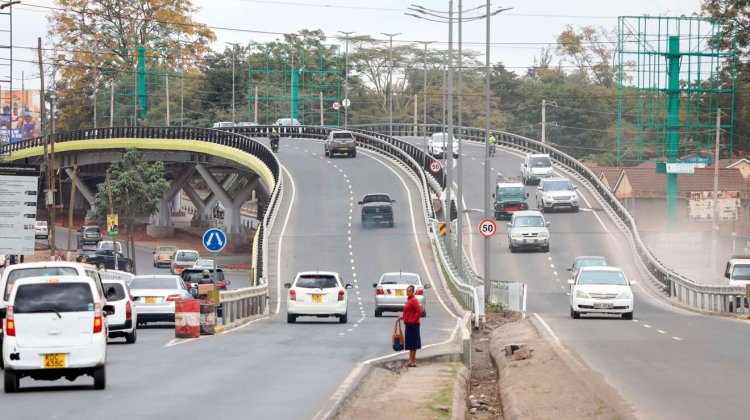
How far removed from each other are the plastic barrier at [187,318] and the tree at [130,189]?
191 ft

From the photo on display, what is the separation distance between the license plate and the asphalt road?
7.78m

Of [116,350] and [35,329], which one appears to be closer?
[35,329]

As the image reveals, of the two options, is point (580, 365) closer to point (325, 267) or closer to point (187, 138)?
point (325, 267)

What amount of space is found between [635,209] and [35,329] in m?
92.1

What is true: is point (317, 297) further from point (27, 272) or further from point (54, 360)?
point (54, 360)

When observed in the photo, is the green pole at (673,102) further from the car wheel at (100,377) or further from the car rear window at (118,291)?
the car wheel at (100,377)

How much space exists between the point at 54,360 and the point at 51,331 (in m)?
0.40

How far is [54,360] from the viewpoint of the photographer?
61.0 ft

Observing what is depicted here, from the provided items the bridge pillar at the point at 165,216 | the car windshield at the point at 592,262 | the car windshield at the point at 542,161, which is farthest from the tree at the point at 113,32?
the car windshield at the point at 592,262

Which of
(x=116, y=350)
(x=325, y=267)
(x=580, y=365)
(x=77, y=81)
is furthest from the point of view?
(x=77, y=81)

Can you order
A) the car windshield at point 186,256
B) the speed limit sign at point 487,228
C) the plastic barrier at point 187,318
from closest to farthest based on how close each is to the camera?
1. the plastic barrier at point 187,318
2. the speed limit sign at point 487,228
3. the car windshield at point 186,256

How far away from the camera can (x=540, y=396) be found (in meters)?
20.6

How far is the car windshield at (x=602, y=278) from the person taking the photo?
3891 centimetres

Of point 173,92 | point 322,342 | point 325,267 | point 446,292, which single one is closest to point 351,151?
point 325,267
